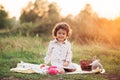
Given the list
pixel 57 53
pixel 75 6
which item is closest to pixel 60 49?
pixel 57 53

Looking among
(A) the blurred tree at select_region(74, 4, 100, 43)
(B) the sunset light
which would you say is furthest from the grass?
(B) the sunset light

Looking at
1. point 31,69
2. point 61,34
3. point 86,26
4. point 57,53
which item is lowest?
point 31,69

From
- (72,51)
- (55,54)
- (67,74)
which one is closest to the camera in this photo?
(67,74)

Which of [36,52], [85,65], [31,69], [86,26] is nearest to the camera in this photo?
[31,69]

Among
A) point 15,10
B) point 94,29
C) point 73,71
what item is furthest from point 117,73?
point 15,10

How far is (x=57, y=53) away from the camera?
276cm

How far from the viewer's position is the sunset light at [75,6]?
3027mm

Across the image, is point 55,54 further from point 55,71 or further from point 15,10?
point 15,10

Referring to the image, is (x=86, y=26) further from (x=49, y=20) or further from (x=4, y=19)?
(x=4, y=19)

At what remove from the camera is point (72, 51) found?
2994 millimetres

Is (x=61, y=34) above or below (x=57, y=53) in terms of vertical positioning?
above

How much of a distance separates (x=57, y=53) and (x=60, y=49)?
3 cm

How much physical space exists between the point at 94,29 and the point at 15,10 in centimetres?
61

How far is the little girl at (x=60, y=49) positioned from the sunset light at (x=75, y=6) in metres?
0.33
